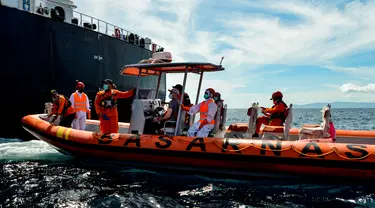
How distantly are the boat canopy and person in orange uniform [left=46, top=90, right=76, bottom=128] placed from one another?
6.63ft

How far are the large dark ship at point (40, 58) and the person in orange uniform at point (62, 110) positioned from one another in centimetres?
391

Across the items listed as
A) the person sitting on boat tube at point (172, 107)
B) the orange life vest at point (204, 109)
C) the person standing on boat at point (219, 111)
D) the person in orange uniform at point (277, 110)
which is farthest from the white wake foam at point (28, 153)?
the person in orange uniform at point (277, 110)

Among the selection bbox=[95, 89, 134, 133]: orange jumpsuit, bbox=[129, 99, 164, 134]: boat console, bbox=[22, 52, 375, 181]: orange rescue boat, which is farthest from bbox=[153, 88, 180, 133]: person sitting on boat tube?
bbox=[95, 89, 134, 133]: orange jumpsuit

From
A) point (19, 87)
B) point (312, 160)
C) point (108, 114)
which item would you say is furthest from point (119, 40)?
point (312, 160)

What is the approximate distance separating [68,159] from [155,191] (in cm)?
373

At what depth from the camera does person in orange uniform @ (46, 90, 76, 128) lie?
8641 millimetres

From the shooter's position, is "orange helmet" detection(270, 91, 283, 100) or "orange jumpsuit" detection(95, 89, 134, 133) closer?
"orange helmet" detection(270, 91, 283, 100)

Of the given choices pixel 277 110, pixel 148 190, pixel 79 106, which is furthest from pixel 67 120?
pixel 277 110

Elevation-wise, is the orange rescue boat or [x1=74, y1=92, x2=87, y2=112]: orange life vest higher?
[x1=74, y1=92, x2=87, y2=112]: orange life vest

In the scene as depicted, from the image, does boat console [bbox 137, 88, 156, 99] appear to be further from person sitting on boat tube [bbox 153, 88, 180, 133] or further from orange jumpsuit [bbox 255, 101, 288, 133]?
orange jumpsuit [bbox 255, 101, 288, 133]

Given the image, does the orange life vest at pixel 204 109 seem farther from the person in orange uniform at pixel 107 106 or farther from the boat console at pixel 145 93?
the person in orange uniform at pixel 107 106

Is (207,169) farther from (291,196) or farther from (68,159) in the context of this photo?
(68,159)

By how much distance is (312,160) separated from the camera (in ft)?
19.2

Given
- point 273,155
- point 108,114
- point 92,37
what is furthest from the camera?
point 92,37
